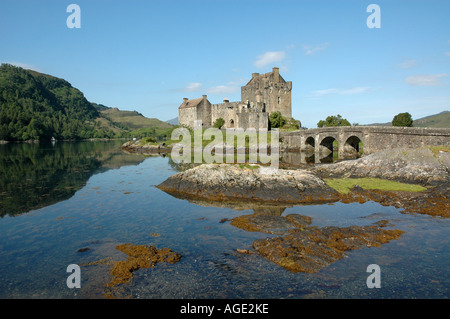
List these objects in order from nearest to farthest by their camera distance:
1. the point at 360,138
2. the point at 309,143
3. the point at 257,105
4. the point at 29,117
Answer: the point at 360,138 < the point at 309,143 < the point at 257,105 < the point at 29,117

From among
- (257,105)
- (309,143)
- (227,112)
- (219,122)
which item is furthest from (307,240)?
(227,112)

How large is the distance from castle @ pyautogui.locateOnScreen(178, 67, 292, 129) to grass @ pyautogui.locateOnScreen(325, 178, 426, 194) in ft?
128

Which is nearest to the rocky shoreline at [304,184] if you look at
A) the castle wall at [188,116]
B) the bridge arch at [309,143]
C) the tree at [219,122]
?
the bridge arch at [309,143]

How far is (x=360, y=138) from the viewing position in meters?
44.4

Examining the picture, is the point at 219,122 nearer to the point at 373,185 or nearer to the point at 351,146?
the point at 351,146

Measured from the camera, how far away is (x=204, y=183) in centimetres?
2164

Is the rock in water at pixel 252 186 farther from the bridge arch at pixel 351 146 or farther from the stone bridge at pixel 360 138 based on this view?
the bridge arch at pixel 351 146

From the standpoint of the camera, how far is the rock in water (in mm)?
19578

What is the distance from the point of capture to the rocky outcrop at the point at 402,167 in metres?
24.0

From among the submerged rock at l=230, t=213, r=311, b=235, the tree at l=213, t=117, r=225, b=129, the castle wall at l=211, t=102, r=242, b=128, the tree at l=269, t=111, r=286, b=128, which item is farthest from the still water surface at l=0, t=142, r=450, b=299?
the tree at l=213, t=117, r=225, b=129

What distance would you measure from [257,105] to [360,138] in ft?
82.8

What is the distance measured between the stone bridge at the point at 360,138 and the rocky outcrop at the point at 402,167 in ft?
30.0

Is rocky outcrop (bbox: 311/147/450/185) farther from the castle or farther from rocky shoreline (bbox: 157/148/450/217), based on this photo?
the castle
